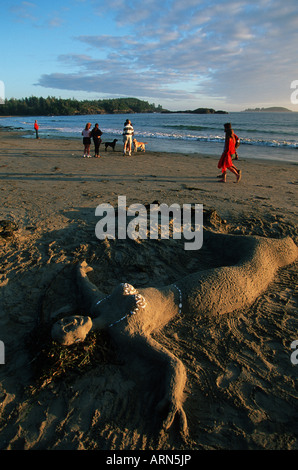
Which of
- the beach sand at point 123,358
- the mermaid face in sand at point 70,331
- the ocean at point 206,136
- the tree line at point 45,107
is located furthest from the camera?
the tree line at point 45,107

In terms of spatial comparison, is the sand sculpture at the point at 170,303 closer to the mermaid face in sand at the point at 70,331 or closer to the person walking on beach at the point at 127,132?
the mermaid face in sand at the point at 70,331

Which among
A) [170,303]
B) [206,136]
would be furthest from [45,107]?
[170,303]

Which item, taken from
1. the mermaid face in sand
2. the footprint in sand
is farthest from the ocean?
the mermaid face in sand

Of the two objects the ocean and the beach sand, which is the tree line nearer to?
the ocean

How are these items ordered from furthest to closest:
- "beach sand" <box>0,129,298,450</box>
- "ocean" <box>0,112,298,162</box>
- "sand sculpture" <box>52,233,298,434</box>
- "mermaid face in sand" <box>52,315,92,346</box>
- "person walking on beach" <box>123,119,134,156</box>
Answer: "ocean" <box>0,112,298,162</box> < "person walking on beach" <box>123,119,134,156</box> < "mermaid face in sand" <box>52,315,92,346</box> < "sand sculpture" <box>52,233,298,434</box> < "beach sand" <box>0,129,298,450</box>

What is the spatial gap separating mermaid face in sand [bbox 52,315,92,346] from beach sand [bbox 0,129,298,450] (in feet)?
0.60

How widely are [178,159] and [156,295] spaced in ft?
39.2

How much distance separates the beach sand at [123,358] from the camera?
2.04m

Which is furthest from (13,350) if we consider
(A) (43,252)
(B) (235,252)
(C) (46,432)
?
(B) (235,252)

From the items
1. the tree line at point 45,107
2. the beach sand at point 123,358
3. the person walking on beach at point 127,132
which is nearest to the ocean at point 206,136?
the person walking on beach at point 127,132

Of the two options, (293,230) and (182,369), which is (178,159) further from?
(182,369)

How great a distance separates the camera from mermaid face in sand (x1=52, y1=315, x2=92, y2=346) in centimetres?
243
